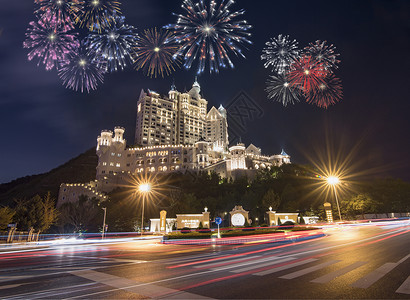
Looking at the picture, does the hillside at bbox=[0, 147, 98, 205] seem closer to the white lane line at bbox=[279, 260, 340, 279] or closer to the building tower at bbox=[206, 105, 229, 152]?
the building tower at bbox=[206, 105, 229, 152]

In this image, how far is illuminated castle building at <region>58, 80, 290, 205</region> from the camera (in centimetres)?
9981

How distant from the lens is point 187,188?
→ 87188 mm

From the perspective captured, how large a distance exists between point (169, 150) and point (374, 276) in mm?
106767

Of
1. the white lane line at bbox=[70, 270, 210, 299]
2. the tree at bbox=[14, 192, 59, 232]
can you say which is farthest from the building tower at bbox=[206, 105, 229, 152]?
the white lane line at bbox=[70, 270, 210, 299]

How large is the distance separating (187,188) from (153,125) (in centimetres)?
6104

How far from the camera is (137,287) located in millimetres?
6832

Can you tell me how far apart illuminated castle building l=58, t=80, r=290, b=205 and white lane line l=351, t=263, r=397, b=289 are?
89.6 meters

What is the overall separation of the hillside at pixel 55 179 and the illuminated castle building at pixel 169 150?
1046 inches

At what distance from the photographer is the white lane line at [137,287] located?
5941 mm

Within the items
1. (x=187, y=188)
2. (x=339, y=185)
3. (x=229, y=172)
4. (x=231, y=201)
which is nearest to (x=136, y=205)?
(x=187, y=188)

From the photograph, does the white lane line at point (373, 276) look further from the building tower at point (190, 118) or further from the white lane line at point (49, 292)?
the building tower at point (190, 118)

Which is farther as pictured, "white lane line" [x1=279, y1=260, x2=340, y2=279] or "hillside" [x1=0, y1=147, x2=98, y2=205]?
"hillside" [x1=0, y1=147, x2=98, y2=205]

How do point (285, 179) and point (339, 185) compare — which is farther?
point (285, 179)

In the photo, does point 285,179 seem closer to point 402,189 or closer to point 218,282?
point 402,189
